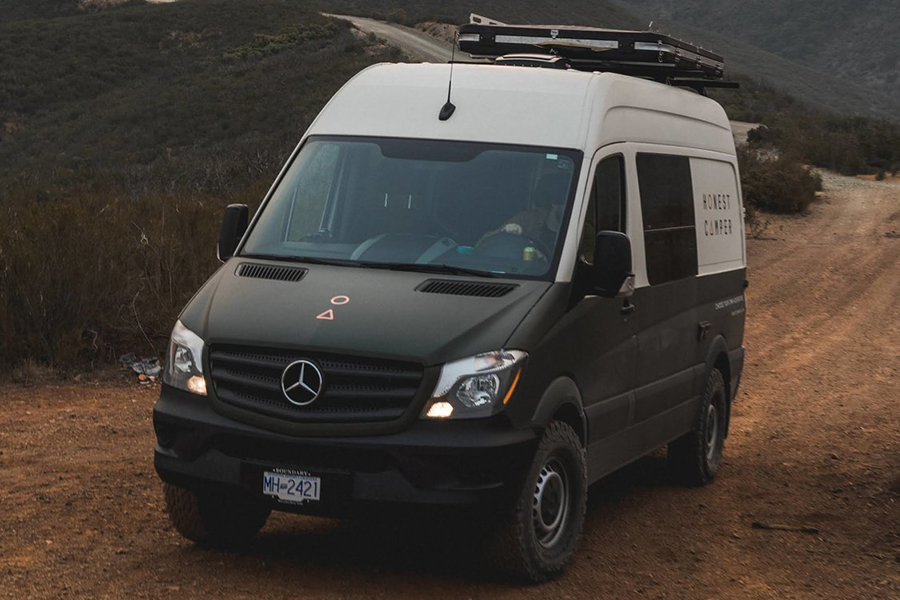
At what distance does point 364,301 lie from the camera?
5.80m

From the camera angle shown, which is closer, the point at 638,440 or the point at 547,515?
the point at 547,515

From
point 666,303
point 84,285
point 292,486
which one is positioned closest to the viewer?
point 292,486

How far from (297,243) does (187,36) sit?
65.5m

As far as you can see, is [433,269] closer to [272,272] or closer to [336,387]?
[272,272]

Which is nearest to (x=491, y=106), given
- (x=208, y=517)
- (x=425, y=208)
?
(x=425, y=208)

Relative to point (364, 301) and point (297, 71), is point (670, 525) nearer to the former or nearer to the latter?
point (364, 301)

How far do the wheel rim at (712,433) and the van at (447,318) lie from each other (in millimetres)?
820

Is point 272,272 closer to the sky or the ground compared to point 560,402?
closer to the sky

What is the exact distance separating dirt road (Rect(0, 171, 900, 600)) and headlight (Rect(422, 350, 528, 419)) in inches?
20.4

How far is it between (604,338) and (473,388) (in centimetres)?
122

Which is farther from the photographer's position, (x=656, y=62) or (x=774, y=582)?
(x=656, y=62)

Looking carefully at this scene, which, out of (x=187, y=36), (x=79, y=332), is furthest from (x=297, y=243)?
(x=187, y=36)

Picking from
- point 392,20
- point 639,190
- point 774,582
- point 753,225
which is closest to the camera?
point 774,582

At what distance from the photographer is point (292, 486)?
5520mm
